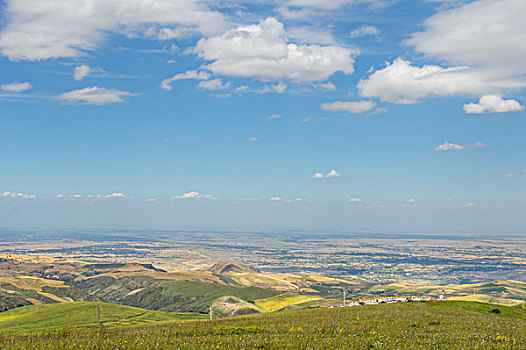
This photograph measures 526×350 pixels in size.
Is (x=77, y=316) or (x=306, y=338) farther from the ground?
(x=306, y=338)

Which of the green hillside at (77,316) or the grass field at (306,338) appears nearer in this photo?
the grass field at (306,338)

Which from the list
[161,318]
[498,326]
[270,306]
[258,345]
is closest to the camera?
[258,345]

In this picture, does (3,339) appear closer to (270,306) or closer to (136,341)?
(136,341)

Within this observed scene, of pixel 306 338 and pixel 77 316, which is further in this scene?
pixel 77 316

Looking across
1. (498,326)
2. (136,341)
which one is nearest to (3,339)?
(136,341)

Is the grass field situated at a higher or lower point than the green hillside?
higher

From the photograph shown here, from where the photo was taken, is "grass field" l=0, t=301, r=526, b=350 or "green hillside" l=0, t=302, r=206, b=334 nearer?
"grass field" l=0, t=301, r=526, b=350

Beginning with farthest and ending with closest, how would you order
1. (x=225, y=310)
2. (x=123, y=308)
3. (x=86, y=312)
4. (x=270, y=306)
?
(x=270, y=306), (x=225, y=310), (x=123, y=308), (x=86, y=312)

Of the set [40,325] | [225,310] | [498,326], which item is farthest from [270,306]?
[498,326]

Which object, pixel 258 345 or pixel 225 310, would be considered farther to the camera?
pixel 225 310

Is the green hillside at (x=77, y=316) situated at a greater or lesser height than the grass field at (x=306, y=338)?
lesser

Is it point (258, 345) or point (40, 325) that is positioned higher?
point (258, 345)
